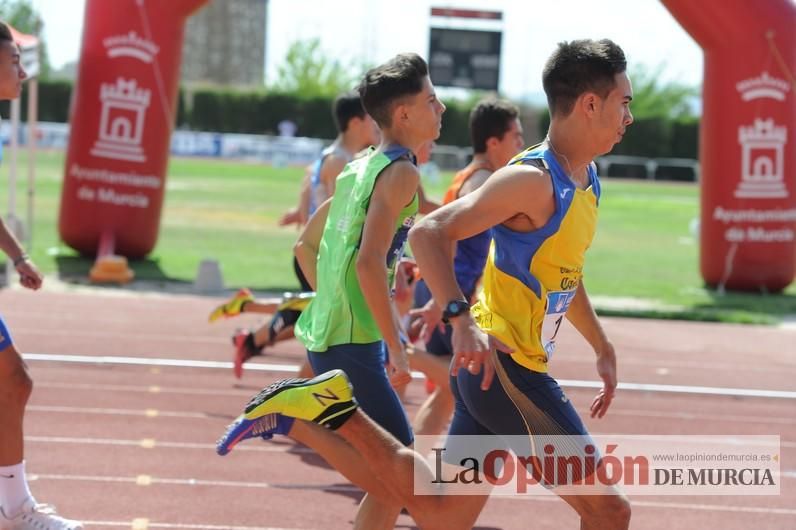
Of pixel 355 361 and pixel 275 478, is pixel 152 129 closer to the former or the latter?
pixel 275 478

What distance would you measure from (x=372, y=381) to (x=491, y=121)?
2507 millimetres

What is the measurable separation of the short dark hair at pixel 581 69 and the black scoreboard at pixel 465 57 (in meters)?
20.2

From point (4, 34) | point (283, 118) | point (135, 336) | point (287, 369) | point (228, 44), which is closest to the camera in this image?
point (4, 34)

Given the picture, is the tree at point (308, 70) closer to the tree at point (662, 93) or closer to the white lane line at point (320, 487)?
the tree at point (662, 93)

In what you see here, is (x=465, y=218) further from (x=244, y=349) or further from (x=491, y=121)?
(x=244, y=349)

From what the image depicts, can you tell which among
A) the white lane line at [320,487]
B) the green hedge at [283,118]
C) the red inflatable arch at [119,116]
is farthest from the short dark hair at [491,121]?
the green hedge at [283,118]

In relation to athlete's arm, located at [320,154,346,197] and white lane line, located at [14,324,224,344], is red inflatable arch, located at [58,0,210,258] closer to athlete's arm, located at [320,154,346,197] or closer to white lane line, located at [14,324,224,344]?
white lane line, located at [14,324,224,344]

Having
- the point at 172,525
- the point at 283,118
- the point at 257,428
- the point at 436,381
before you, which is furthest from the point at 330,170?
the point at 283,118

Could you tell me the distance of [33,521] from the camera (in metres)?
4.43

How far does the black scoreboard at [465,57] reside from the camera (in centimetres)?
2383

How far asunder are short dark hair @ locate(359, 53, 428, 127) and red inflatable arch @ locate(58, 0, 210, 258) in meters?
9.91

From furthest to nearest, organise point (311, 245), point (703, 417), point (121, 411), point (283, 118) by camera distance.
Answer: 1. point (283, 118)
2. point (703, 417)
3. point (121, 411)
4. point (311, 245)

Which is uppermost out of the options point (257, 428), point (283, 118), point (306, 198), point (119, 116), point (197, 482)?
point (283, 118)

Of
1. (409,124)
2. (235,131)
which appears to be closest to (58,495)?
(409,124)
